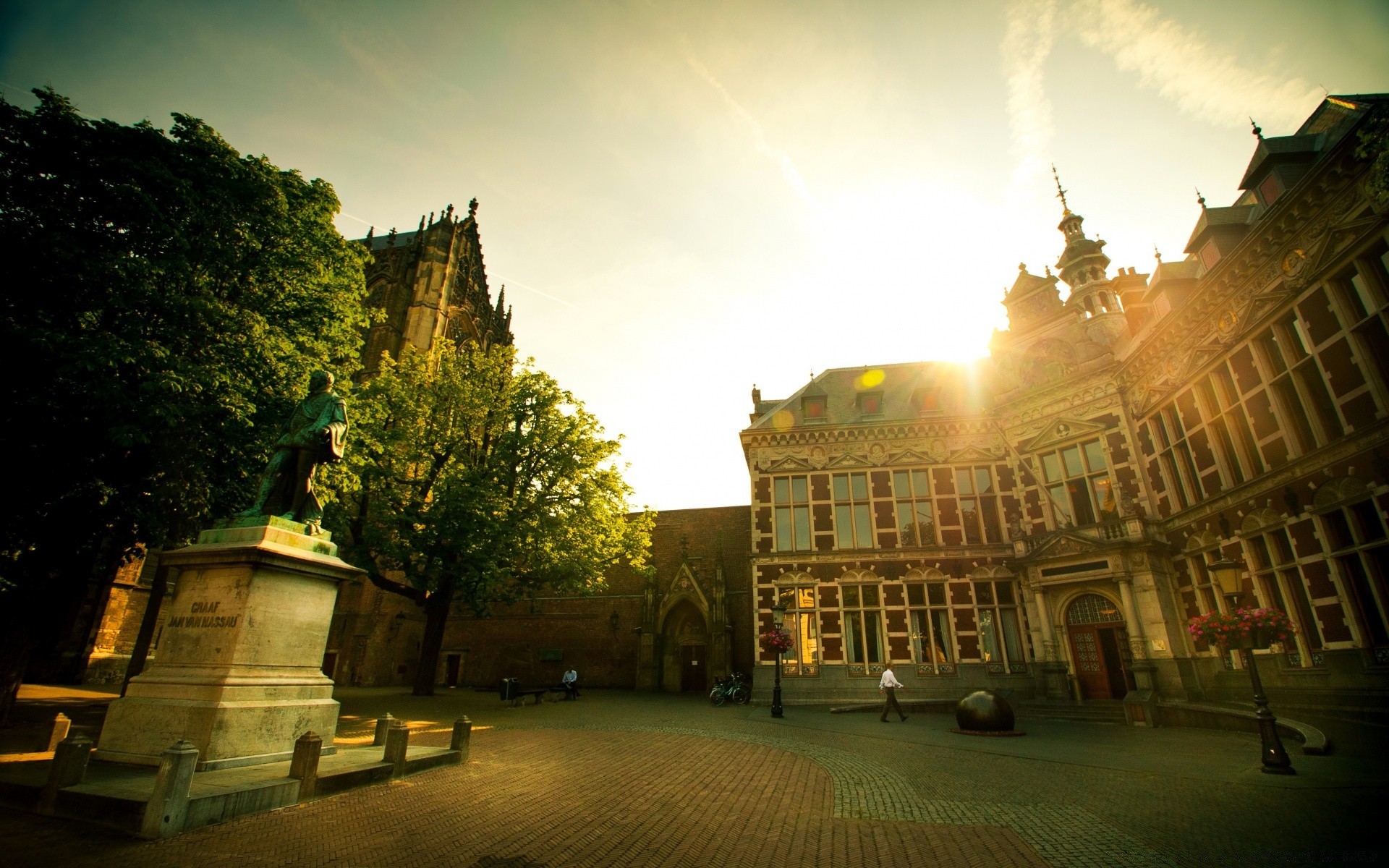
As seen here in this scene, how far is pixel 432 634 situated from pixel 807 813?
15459 millimetres

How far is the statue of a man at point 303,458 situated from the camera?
7812mm

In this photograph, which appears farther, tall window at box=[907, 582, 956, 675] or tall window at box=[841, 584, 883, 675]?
tall window at box=[841, 584, 883, 675]

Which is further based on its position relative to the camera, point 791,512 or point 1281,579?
point 791,512

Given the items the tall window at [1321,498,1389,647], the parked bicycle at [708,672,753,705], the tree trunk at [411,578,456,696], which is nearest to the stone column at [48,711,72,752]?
the tree trunk at [411,578,456,696]

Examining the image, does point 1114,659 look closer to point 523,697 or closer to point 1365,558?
point 1365,558

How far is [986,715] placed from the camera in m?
13.8

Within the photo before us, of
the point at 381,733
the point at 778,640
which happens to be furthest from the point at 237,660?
the point at 778,640

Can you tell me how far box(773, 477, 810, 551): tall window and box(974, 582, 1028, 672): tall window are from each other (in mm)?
7053

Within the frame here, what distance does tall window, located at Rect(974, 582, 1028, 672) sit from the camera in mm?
21578

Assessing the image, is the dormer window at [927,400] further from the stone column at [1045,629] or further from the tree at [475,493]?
the tree at [475,493]

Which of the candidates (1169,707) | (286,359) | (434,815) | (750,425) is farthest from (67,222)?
(1169,707)

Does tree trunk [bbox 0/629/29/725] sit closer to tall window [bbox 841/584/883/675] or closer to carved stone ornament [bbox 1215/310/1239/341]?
tall window [bbox 841/584/883/675]

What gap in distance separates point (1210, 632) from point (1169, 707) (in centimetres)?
635

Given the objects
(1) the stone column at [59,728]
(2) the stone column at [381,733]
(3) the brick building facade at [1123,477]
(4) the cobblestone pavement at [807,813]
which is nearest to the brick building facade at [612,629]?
(3) the brick building facade at [1123,477]
